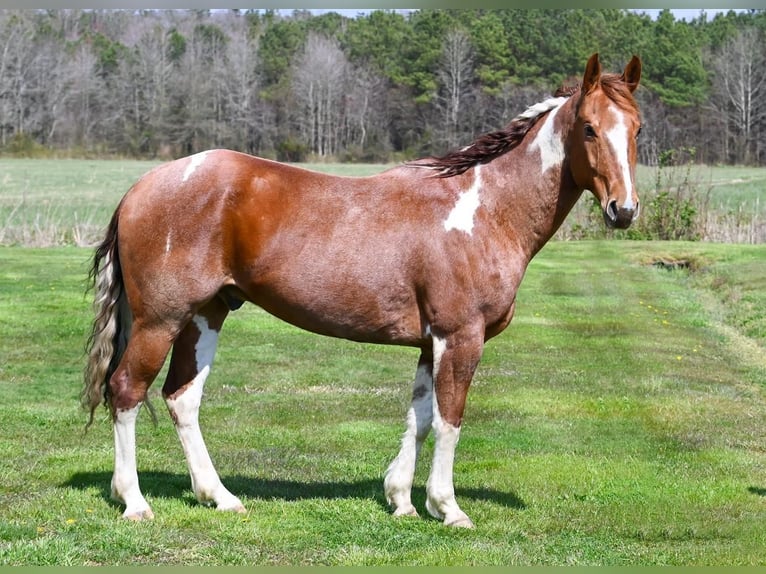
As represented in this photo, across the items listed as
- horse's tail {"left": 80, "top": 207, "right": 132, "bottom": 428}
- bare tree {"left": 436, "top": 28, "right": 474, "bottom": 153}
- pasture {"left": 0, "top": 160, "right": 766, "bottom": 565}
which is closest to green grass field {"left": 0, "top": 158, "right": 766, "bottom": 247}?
bare tree {"left": 436, "top": 28, "right": 474, "bottom": 153}

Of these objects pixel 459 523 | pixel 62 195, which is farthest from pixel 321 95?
pixel 459 523

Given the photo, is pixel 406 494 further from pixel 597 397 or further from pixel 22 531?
pixel 597 397

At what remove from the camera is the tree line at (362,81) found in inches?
1991

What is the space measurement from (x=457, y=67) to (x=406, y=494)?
47445mm

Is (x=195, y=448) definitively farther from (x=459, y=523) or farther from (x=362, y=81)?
(x=362, y=81)

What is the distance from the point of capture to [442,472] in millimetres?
5836

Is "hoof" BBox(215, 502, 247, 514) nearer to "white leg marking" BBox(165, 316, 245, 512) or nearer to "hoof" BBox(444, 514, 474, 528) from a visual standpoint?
"white leg marking" BBox(165, 316, 245, 512)

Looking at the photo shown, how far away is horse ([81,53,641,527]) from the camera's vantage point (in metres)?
5.70

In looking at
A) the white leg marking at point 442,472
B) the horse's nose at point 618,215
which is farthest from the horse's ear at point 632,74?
the white leg marking at point 442,472

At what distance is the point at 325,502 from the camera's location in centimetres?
620

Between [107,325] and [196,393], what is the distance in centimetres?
66

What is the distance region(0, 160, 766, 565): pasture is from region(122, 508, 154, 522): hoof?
6cm

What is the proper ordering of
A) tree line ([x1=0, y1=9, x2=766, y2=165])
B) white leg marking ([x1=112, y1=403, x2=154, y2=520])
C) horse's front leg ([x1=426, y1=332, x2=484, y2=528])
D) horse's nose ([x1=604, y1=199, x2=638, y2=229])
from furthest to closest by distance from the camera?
1. tree line ([x1=0, y1=9, x2=766, y2=165])
2. white leg marking ([x1=112, y1=403, x2=154, y2=520])
3. horse's front leg ([x1=426, y1=332, x2=484, y2=528])
4. horse's nose ([x1=604, y1=199, x2=638, y2=229])

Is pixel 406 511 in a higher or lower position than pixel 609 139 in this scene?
lower
